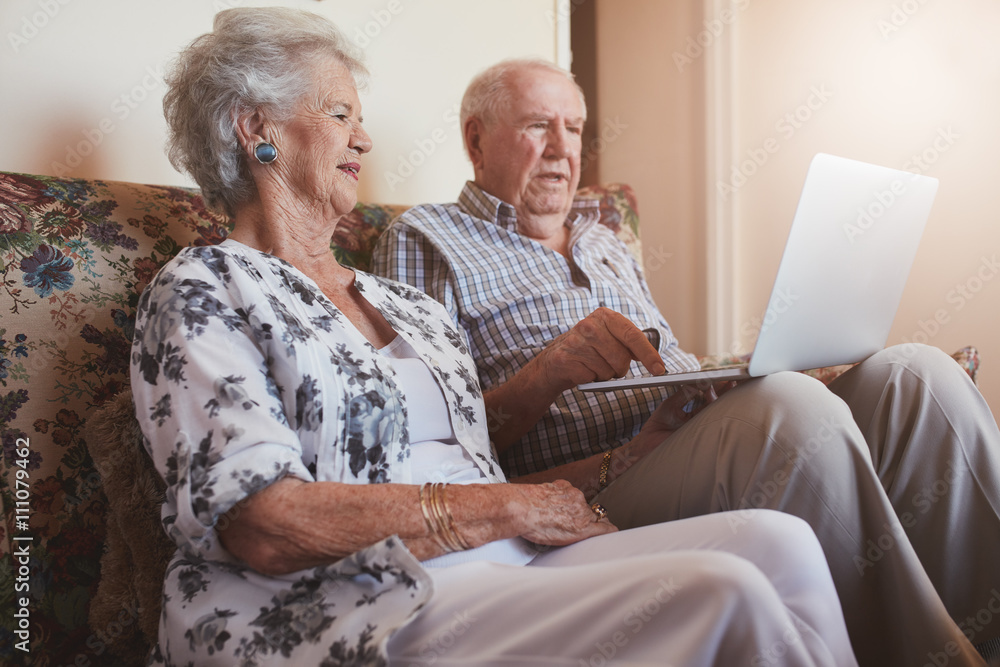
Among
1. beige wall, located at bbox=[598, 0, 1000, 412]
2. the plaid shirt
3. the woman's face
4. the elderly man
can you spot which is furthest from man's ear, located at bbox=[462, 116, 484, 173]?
beige wall, located at bbox=[598, 0, 1000, 412]

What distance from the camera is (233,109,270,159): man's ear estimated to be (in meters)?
1.09

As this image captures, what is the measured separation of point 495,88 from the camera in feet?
5.37

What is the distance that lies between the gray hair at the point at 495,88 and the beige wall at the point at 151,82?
0.83ft

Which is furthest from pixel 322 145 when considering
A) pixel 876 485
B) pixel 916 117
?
pixel 916 117

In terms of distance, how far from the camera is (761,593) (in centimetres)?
62

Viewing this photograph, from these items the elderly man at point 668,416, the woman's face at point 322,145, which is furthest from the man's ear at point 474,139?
the woman's face at point 322,145

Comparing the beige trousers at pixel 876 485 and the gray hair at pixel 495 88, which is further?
the gray hair at pixel 495 88

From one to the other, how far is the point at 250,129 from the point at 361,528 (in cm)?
66

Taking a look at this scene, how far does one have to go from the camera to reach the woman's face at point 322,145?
1.10 m

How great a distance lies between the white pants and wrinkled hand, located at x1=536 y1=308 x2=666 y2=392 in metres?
0.34

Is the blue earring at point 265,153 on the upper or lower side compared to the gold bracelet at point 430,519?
upper

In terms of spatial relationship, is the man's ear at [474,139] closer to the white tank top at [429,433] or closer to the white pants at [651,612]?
the white tank top at [429,433]

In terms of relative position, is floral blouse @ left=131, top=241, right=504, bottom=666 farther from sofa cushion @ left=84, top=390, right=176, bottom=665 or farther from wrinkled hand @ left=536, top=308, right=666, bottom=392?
wrinkled hand @ left=536, top=308, right=666, bottom=392

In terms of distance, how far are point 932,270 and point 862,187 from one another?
54.5 inches
